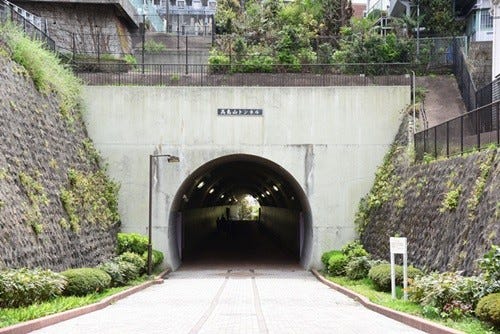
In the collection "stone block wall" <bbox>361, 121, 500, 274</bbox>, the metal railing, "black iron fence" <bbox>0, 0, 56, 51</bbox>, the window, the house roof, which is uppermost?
the house roof

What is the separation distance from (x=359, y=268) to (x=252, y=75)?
10.8m

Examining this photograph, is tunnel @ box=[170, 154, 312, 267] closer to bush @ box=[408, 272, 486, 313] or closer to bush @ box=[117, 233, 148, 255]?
bush @ box=[117, 233, 148, 255]

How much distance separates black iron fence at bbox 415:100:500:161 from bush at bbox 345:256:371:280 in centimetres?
407

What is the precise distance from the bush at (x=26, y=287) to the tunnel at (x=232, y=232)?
13965 mm

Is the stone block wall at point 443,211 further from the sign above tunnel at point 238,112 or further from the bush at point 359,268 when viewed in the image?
the sign above tunnel at point 238,112

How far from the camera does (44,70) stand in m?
24.0

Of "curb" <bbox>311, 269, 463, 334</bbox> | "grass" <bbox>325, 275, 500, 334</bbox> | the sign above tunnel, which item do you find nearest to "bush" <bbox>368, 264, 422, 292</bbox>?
"grass" <bbox>325, 275, 500, 334</bbox>

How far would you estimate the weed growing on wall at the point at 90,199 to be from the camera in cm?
2162

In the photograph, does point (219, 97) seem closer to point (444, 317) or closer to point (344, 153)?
point (344, 153)

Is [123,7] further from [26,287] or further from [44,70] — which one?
[26,287]

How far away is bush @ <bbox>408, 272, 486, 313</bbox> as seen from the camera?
1295 centimetres

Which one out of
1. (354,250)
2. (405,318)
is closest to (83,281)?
(405,318)

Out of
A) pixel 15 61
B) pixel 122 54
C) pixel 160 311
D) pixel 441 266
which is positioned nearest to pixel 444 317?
pixel 441 266

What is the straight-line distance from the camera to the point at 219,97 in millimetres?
29562
